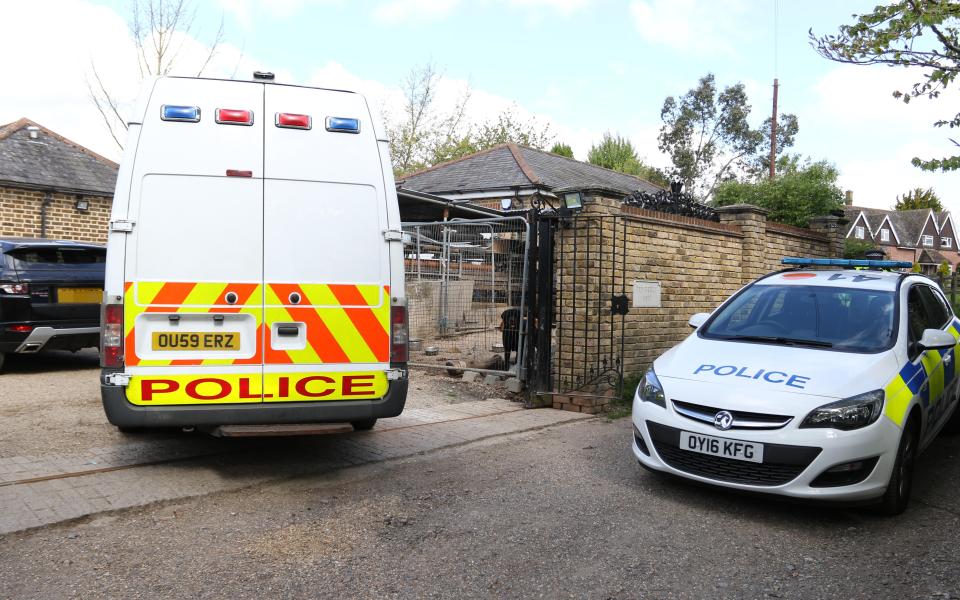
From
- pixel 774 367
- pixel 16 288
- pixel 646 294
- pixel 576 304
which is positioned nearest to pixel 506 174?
pixel 646 294

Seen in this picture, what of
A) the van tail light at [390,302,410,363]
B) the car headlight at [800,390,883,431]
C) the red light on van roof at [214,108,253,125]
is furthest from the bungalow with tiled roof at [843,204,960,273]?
the red light on van roof at [214,108,253,125]

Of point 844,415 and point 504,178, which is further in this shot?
point 504,178

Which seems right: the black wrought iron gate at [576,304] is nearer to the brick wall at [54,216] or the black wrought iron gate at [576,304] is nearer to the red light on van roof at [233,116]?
the red light on van roof at [233,116]

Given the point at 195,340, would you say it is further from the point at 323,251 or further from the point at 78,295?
the point at 78,295

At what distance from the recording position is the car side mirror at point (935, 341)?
4934 mm

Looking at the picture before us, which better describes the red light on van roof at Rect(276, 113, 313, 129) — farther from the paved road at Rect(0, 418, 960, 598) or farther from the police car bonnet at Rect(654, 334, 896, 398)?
the police car bonnet at Rect(654, 334, 896, 398)

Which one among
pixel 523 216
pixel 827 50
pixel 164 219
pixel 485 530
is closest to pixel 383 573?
pixel 485 530

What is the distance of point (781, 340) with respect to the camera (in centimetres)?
524

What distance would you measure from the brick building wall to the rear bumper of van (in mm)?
3392

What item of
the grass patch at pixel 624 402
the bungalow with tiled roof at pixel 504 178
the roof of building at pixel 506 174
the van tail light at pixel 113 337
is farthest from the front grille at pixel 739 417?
the roof of building at pixel 506 174

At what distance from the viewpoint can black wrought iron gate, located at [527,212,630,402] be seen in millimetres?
8016

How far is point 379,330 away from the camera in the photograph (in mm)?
4996

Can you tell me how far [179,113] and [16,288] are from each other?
5537 mm

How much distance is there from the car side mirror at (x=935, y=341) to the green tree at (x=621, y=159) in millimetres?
38479
